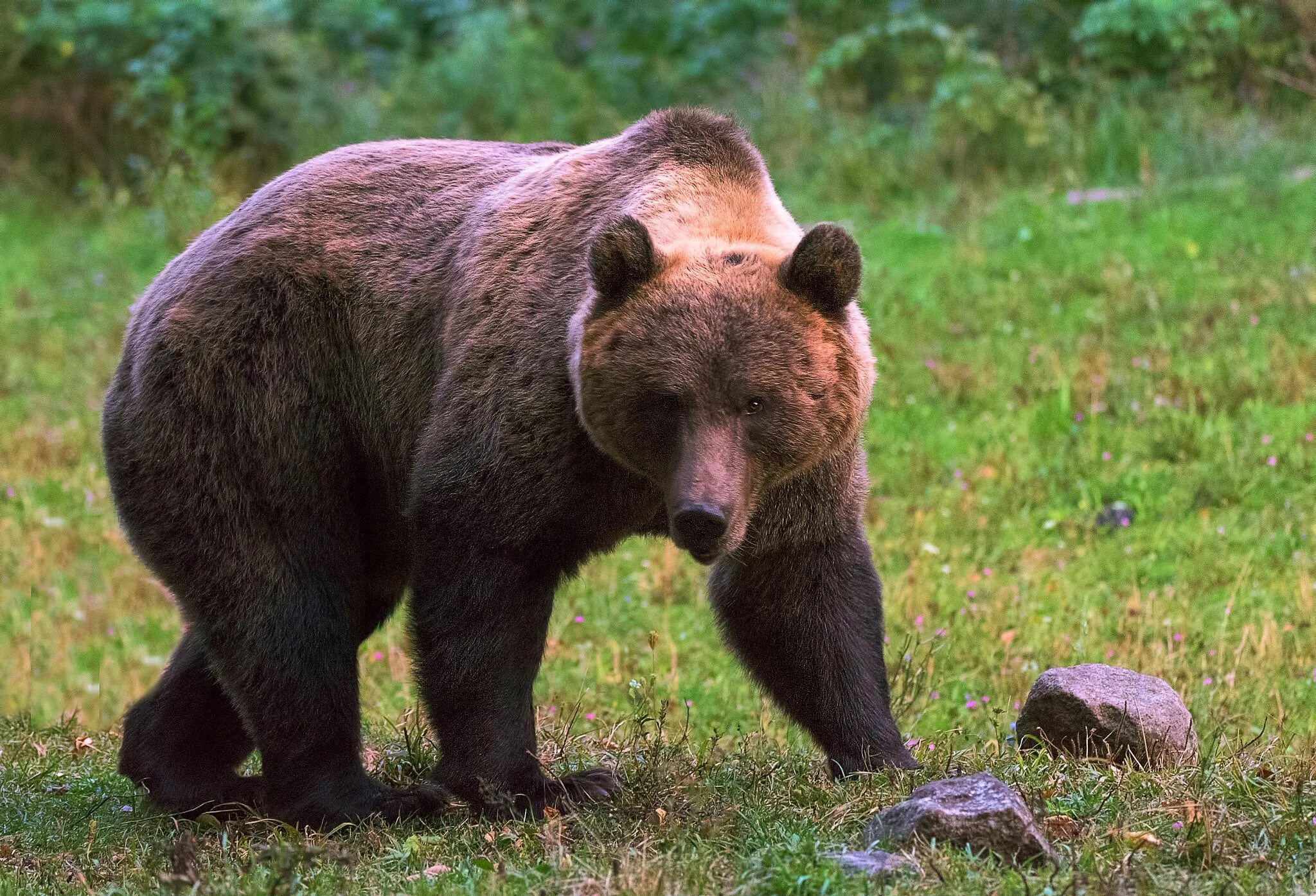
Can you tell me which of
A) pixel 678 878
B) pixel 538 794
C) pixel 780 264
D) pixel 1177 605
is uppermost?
pixel 780 264

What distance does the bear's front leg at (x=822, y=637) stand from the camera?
4.77 m

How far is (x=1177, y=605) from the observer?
22.1ft

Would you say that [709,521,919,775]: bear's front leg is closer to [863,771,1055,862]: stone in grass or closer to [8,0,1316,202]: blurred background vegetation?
[863,771,1055,862]: stone in grass

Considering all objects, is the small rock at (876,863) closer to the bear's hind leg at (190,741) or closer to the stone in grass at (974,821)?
the stone in grass at (974,821)

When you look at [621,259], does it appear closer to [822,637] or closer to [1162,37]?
[822,637]

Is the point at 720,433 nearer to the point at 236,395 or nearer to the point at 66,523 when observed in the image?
the point at 236,395

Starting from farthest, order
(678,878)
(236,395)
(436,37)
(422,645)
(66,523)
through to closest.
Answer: (436,37), (66,523), (236,395), (422,645), (678,878)

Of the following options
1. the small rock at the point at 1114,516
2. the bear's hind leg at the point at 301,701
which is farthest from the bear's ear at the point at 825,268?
the small rock at the point at 1114,516

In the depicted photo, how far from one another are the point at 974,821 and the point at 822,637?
4.03ft

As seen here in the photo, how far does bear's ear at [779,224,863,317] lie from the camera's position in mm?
4004

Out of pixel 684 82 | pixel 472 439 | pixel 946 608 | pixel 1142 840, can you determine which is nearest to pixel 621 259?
pixel 472 439

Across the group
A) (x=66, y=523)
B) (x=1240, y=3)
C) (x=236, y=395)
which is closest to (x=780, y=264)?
(x=236, y=395)

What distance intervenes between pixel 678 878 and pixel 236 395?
7.30ft

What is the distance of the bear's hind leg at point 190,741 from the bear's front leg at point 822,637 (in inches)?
69.0
